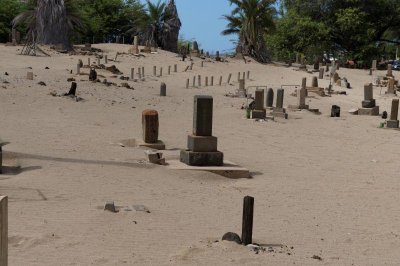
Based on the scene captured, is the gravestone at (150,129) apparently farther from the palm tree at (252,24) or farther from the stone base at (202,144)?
the palm tree at (252,24)

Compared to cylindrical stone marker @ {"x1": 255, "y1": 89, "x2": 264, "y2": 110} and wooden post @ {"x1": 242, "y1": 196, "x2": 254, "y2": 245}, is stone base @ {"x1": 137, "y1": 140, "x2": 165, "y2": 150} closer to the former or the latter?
wooden post @ {"x1": 242, "y1": 196, "x2": 254, "y2": 245}

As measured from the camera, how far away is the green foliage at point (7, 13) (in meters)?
43.6

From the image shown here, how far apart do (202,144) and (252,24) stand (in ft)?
120

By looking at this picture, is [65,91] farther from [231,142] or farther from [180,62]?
[180,62]

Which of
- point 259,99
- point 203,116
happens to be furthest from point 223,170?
point 259,99

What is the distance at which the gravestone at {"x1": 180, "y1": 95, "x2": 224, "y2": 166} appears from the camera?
12.3 m

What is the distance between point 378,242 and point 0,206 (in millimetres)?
5752

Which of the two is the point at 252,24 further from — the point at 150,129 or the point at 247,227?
the point at 247,227

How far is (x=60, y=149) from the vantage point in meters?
12.7

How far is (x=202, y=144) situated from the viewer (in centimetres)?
1245

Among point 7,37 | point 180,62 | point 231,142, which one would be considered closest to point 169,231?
point 231,142

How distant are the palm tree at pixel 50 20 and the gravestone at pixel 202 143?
90.1 feet

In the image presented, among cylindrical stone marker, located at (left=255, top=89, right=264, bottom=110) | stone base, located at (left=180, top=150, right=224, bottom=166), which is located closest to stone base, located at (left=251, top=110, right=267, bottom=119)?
cylindrical stone marker, located at (left=255, top=89, right=264, bottom=110)

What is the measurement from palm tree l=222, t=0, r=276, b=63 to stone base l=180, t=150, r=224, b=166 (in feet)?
119
